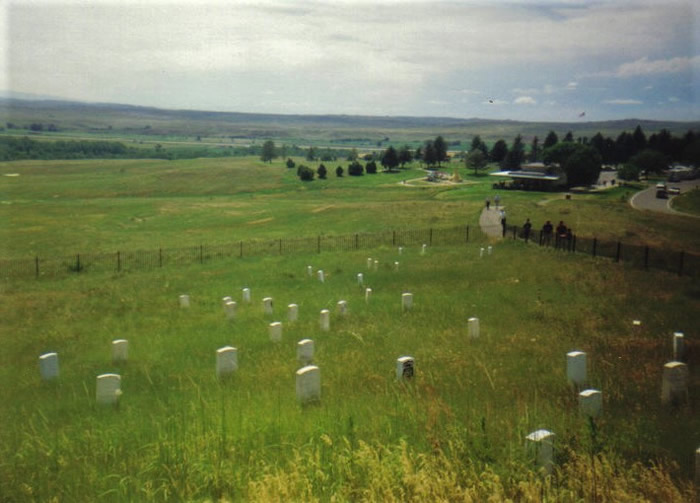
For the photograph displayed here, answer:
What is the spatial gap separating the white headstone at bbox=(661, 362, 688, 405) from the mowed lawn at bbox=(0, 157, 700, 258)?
18.7 meters

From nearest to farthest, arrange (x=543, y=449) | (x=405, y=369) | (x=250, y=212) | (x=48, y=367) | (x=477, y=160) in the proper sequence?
1. (x=543, y=449)
2. (x=405, y=369)
3. (x=48, y=367)
4. (x=250, y=212)
5. (x=477, y=160)

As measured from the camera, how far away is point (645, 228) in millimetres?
28359

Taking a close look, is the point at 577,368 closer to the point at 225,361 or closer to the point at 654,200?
the point at 225,361

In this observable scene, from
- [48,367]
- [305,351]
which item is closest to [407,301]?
[305,351]

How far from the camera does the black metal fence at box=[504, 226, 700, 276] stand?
731 inches

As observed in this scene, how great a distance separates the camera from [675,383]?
6.64 metres

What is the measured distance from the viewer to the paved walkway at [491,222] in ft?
106

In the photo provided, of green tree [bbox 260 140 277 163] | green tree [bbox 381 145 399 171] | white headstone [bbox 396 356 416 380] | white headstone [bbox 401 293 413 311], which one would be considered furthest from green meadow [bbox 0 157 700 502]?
green tree [bbox 260 140 277 163]

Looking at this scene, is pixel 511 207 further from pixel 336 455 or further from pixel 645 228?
pixel 336 455

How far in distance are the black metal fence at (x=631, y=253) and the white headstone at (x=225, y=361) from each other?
1537 centimetres

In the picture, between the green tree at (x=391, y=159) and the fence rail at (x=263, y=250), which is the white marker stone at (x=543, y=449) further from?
the green tree at (x=391, y=159)

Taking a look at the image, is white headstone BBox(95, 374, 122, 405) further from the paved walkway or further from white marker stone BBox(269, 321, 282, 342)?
the paved walkway

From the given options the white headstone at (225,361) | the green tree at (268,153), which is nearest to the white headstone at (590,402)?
the white headstone at (225,361)

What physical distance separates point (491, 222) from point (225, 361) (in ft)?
101
